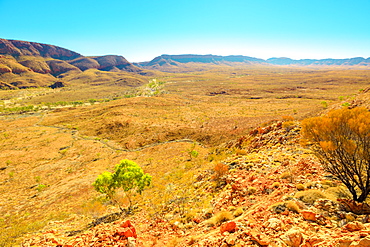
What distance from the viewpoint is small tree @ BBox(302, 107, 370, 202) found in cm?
772

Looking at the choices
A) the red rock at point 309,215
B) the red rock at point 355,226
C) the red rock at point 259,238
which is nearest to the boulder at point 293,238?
the red rock at point 259,238

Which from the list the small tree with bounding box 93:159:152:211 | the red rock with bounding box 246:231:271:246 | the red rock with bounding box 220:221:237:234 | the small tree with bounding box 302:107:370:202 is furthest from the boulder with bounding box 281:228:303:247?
the small tree with bounding box 93:159:152:211

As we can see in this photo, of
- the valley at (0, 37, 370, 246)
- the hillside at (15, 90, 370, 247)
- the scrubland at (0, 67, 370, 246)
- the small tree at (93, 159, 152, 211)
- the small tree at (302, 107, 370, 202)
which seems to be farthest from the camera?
the small tree at (93, 159, 152, 211)

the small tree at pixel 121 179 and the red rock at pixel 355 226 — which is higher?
the red rock at pixel 355 226

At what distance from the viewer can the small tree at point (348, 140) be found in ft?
25.3

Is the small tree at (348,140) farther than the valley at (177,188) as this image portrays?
Yes

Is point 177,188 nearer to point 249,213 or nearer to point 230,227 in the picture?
point 249,213

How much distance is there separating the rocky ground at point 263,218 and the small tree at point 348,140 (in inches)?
33.5

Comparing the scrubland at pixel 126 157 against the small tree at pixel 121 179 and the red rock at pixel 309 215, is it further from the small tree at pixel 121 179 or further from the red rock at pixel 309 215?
the small tree at pixel 121 179

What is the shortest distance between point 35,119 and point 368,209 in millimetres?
107644

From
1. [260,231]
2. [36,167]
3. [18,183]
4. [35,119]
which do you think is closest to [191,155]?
[260,231]

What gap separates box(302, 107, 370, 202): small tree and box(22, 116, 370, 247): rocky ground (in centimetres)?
85

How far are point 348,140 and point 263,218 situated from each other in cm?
564

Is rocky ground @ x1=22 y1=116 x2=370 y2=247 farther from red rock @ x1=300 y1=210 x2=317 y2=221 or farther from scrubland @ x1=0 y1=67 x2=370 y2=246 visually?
scrubland @ x1=0 y1=67 x2=370 y2=246
